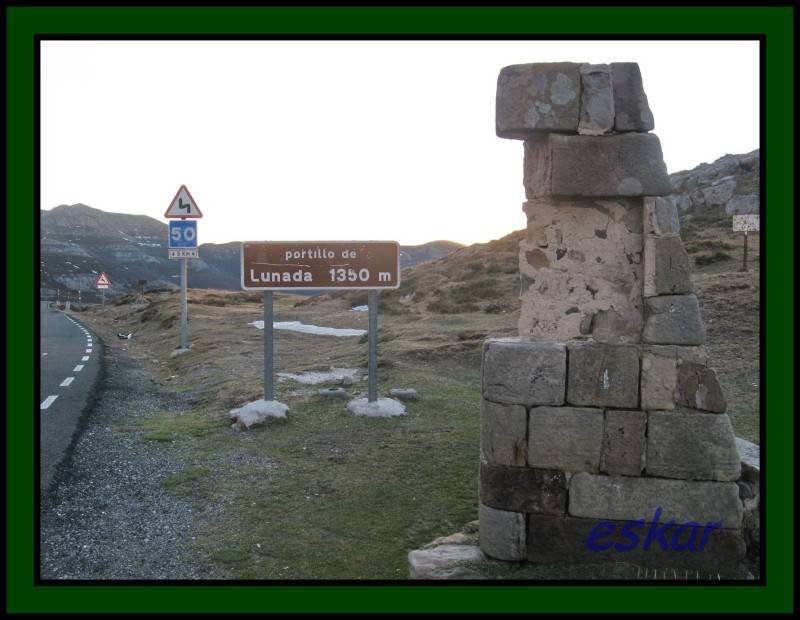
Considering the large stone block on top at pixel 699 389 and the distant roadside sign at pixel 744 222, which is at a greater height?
the distant roadside sign at pixel 744 222

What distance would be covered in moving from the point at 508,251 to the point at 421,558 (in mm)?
32389

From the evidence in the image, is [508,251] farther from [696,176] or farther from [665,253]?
[665,253]

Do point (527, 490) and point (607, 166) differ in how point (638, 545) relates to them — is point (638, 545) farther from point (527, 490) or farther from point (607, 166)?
point (607, 166)

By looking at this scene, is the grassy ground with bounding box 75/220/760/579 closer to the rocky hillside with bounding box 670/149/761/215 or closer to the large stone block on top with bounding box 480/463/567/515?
the large stone block on top with bounding box 480/463/567/515

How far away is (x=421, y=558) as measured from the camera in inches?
188

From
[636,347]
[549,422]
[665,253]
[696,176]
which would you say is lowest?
[549,422]

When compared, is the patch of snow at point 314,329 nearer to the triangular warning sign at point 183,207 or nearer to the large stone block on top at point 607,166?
the triangular warning sign at point 183,207

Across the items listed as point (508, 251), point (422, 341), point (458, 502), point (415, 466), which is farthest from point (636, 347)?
point (508, 251)

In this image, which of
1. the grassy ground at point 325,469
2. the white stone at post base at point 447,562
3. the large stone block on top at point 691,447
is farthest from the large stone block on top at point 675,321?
the grassy ground at point 325,469

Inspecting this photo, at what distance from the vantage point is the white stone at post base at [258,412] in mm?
9414

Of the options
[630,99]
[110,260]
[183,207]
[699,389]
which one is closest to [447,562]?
[699,389]

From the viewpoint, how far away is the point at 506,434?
4852mm

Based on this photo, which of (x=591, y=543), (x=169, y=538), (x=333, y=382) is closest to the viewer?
(x=591, y=543)

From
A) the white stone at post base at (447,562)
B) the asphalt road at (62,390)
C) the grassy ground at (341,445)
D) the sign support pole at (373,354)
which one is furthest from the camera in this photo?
the sign support pole at (373,354)
